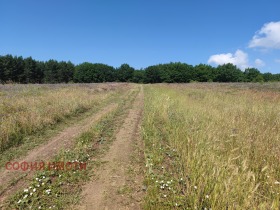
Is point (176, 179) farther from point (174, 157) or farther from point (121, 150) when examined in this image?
point (121, 150)

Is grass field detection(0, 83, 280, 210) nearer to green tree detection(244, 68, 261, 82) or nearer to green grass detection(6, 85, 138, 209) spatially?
green grass detection(6, 85, 138, 209)

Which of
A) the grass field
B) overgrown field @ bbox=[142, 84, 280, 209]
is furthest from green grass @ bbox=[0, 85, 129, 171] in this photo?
overgrown field @ bbox=[142, 84, 280, 209]

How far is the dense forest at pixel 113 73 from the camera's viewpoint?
7394 centimetres

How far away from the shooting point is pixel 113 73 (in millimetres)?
96438

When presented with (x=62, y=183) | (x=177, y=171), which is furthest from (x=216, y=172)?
(x=62, y=183)

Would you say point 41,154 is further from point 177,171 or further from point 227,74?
point 227,74

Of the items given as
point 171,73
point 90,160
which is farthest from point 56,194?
point 171,73

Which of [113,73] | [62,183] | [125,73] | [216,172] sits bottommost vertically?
[62,183]

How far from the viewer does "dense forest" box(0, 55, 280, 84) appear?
73.9m

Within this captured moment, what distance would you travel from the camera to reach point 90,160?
4.91 metres
